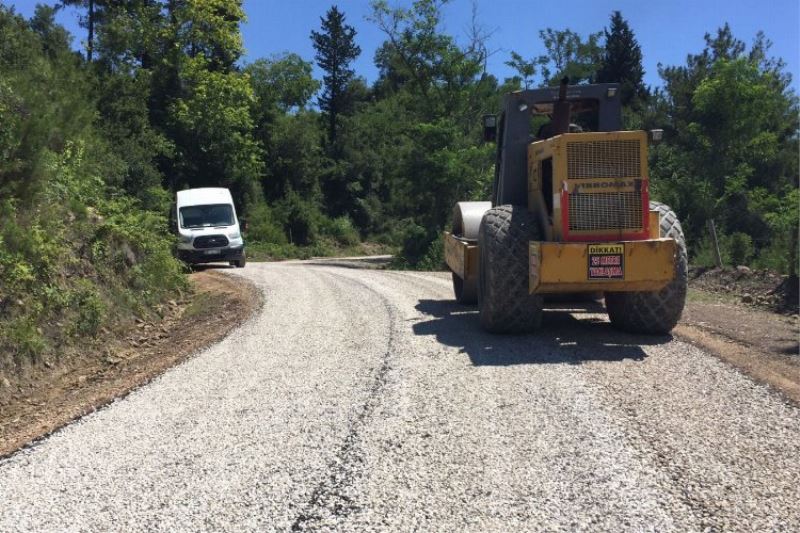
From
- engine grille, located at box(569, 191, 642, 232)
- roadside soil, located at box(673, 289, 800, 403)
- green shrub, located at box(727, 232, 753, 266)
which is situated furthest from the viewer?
green shrub, located at box(727, 232, 753, 266)

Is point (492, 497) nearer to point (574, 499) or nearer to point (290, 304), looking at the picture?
point (574, 499)

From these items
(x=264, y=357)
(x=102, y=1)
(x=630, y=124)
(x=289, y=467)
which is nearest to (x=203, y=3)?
(x=102, y=1)

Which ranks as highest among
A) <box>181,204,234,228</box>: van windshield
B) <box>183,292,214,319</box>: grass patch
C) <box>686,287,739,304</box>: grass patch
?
<box>181,204,234,228</box>: van windshield

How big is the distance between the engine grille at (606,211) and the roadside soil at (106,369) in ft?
15.2

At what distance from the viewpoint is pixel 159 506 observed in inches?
148

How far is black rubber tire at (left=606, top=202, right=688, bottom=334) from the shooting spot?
7.47m

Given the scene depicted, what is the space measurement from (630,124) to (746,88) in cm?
1374

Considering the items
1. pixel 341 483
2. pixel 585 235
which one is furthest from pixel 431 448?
pixel 585 235

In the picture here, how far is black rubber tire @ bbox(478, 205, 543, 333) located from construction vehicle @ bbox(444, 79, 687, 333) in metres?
0.01

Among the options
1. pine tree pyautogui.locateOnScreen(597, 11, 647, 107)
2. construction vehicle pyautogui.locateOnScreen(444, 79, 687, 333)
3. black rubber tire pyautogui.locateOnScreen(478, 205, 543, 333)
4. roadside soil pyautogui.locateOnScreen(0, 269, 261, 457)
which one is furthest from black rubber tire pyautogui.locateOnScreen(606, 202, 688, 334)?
pine tree pyautogui.locateOnScreen(597, 11, 647, 107)

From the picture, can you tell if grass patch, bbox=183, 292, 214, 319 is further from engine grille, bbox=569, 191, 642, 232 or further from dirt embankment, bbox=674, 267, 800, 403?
dirt embankment, bbox=674, 267, 800, 403

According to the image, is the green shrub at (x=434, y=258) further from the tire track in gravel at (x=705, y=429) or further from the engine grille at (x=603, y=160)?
the tire track in gravel at (x=705, y=429)

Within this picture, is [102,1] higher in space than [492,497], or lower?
higher

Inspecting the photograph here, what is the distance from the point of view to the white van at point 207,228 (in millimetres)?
21328
